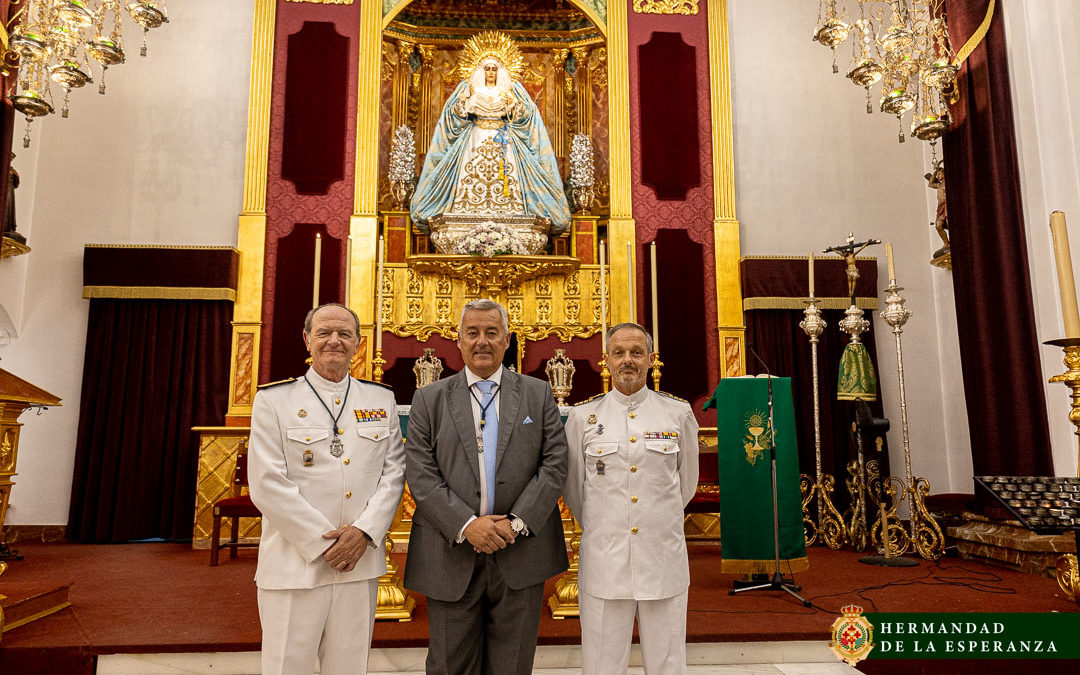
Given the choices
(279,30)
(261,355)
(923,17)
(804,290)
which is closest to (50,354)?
(261,355)

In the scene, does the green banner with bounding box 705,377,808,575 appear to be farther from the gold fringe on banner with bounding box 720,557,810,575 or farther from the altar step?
the altar step

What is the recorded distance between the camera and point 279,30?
280 inches

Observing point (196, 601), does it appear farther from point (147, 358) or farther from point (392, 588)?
point (147, 358)

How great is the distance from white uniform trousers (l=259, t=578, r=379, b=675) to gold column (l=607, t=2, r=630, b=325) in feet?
15.8

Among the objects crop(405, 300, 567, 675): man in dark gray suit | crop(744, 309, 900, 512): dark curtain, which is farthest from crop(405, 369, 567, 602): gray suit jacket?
crop(744, 309, 900, 512): dark curtain

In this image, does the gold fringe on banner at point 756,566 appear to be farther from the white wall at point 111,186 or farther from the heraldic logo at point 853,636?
the white wall at point 111,186

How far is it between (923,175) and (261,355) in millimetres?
6716

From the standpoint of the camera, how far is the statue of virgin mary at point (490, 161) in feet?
21.9

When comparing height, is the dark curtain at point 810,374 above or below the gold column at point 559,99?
below

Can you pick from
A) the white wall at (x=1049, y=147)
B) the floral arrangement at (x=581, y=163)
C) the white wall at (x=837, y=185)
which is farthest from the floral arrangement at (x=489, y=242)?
the white wall at (x=1049, y=147)

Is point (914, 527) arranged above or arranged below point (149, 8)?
below

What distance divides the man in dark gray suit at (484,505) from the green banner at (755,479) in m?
2.12

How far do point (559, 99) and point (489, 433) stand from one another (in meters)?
6.27

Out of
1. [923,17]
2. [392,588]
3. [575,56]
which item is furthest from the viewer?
[575,56]
